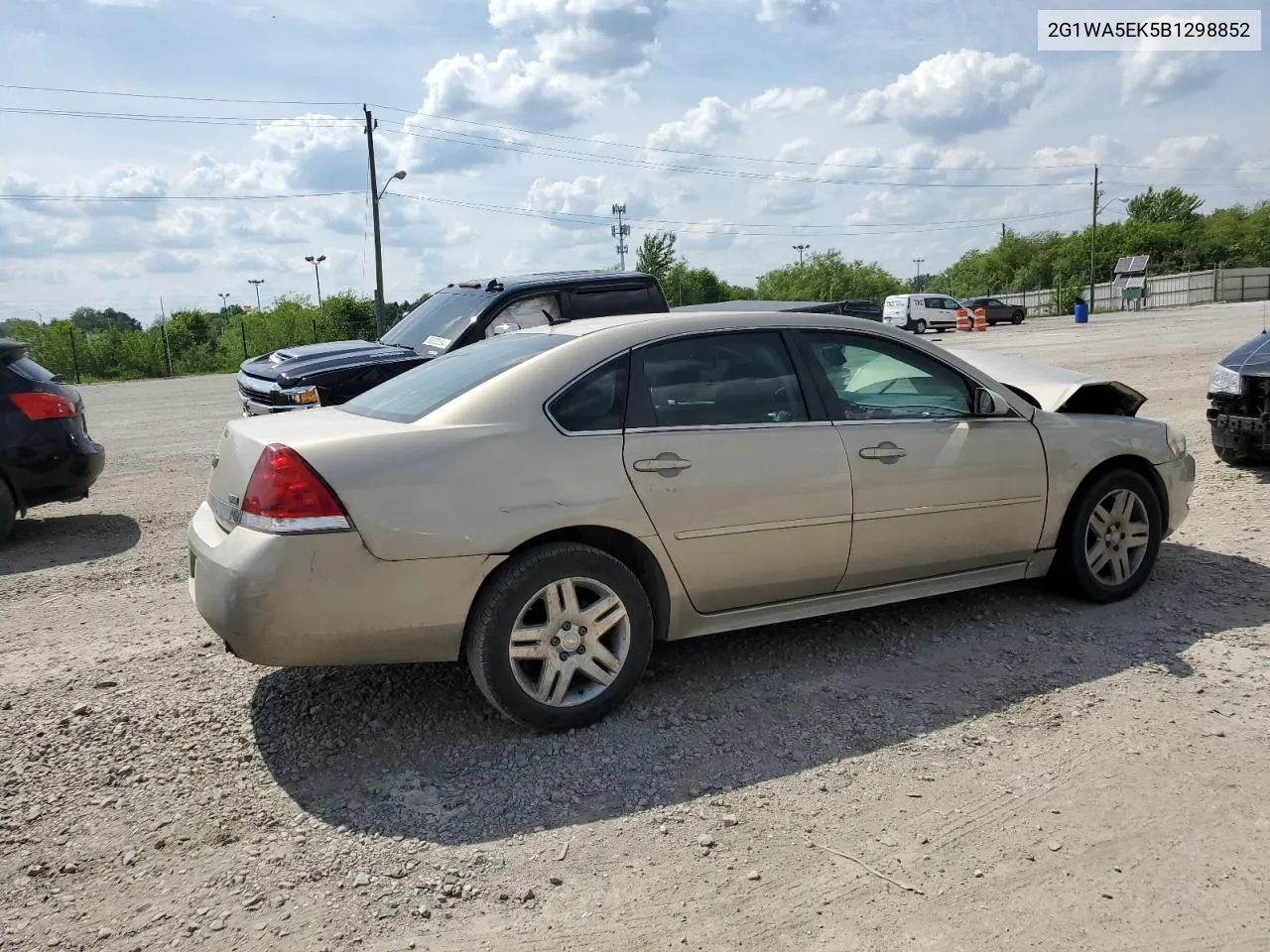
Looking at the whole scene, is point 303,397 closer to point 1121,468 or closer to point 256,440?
point 256,440

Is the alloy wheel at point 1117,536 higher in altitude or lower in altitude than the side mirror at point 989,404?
lower

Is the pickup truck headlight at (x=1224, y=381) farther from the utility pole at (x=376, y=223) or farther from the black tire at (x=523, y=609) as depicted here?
the utility pole at (x=376, y=223)

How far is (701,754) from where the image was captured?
11.9 ft

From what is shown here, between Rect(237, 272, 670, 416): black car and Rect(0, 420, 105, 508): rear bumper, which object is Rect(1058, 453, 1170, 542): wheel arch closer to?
Rect(237, 272, 670, 416): black car

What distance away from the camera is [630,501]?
3.85 meters

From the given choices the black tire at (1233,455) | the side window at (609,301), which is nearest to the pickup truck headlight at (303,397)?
the side window at (609,301)

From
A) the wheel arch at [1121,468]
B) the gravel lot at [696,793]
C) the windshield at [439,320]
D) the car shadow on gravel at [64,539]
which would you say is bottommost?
the gravel lot at [696,793]

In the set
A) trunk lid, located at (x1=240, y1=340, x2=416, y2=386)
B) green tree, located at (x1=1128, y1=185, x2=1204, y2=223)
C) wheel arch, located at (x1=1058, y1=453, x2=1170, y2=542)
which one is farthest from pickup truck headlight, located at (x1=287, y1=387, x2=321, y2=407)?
green tree, located at (x1=1128, y1=185, x2=1204, y2=223)

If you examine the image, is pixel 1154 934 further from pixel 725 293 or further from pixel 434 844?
pixel 725 293

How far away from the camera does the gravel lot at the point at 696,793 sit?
2732mm

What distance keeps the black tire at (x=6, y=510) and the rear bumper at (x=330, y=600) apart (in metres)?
4.42

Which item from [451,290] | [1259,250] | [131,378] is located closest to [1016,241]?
[1259,250]

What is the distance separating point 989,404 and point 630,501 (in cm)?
192

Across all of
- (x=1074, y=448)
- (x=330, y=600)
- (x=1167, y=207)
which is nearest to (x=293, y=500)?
(x=330, y=600)
